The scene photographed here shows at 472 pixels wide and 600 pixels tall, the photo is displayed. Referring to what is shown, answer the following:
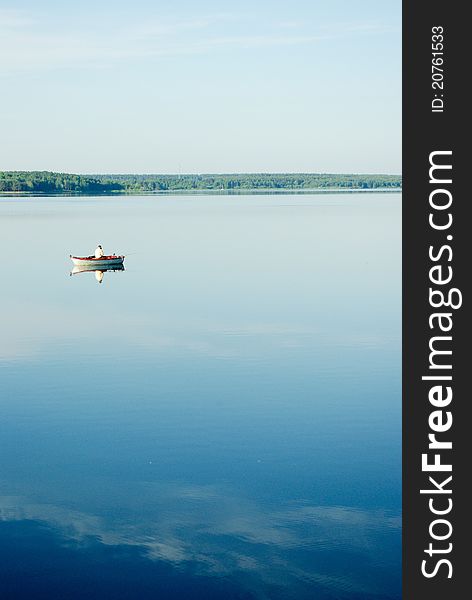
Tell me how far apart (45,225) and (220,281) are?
4865 cm

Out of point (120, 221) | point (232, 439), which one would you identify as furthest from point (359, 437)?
point (120, 221)

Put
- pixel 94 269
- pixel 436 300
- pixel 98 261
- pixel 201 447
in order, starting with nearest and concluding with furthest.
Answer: pixel 436 300, pixel 201 447, pixel 98 261, pixel 94 269

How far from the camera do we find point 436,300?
32.8 ft

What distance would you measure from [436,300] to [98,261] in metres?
38.0

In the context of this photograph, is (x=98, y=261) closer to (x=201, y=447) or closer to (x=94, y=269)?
(x=94, y=269)

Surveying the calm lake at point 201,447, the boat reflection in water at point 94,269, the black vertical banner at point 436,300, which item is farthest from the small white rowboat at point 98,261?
the black vertical banner at point 436,300

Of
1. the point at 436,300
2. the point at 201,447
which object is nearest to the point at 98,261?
the point at 201,447

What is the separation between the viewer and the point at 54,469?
1579 centimetres

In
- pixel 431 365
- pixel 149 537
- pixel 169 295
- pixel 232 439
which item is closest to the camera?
pixel 431 365

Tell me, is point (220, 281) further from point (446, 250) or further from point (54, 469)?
point (446, 250)

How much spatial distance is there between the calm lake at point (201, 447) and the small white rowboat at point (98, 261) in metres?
9.90

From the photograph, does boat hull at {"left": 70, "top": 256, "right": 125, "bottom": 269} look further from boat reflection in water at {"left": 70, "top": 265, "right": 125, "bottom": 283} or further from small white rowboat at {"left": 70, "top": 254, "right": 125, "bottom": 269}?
boat reflection in water at {"left": 70, "top": 265, "right": 125, "bottom": 283}

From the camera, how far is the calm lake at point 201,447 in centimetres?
1227

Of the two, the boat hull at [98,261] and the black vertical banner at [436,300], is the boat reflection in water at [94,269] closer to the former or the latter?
the boat hull at [98,261]
